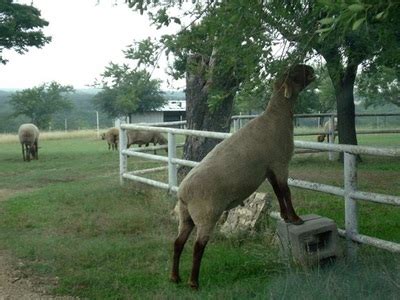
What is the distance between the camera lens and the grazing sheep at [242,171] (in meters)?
5.41

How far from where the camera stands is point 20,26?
21.9 meters

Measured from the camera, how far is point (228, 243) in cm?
695

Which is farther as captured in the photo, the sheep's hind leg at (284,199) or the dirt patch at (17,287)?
the sheep's hind leg at (284,199)

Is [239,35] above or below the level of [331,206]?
above

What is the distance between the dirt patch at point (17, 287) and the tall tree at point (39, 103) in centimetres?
5636

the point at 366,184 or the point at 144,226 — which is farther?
the point at 366,184

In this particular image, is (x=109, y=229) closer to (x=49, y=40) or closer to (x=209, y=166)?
(x=209, y=166)

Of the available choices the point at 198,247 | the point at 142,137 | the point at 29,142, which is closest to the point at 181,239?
the point at 198,247

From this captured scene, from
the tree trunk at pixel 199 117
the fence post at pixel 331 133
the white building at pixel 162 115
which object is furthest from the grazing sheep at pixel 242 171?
the white building at pixel 162 115

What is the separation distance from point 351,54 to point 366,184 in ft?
15.8

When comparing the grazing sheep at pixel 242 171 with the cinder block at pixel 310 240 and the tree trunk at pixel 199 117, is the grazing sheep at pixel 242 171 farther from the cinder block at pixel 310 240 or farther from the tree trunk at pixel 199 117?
the tree trunk at pixel 199 117

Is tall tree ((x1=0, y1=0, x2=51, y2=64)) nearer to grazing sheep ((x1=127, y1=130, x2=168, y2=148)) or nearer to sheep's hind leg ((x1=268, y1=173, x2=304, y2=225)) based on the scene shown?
grazing sheep ((x1=127, y1=130, x2=168, y2=148))

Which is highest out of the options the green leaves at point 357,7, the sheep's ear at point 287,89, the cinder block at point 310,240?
the green leaves at point 357,7

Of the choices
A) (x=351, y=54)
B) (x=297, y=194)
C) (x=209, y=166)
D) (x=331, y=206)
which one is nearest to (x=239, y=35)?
(x=209, y=166)
